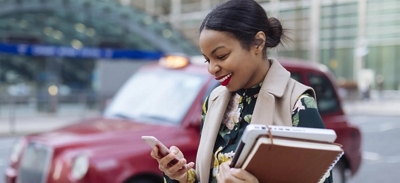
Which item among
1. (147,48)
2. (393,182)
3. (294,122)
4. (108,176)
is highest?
(294,122)

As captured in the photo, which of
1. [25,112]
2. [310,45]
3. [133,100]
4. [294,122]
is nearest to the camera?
[294,122]

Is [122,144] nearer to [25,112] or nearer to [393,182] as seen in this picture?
[393,182]

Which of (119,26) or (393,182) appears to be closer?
(393,182)

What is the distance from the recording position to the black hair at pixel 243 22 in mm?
1970

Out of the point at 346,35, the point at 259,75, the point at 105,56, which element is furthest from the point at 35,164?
the point at 105,56

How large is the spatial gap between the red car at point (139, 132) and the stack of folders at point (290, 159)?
314cm

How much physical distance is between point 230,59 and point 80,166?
311 cm

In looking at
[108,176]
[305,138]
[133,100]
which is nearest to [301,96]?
[305,138]

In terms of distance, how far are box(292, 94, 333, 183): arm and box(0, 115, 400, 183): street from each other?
7.35 m

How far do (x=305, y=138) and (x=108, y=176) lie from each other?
10.8ft

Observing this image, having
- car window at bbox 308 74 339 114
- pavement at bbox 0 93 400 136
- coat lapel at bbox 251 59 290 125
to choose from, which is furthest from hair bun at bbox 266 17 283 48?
pavement at bbox 0 93 400 136

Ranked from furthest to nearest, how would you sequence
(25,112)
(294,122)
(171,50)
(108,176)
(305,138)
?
(171,50) < (25,112) < (108,176) < (294,122) < (305,138)

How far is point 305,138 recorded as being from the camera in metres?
1.67

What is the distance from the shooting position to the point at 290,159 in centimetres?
172
